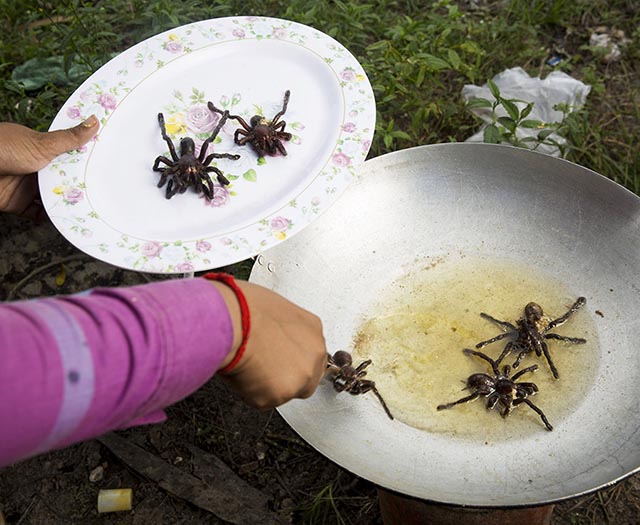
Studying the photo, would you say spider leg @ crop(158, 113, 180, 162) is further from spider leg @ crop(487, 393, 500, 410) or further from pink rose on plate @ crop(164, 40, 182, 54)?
spider leg @ crop(487, 393, 500, 410)

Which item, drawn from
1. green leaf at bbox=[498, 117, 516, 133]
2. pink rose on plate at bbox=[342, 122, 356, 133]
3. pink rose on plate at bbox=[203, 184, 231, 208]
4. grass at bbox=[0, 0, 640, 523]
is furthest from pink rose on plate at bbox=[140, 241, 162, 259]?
green leaf at bbox=[498, 117, 516, 133]

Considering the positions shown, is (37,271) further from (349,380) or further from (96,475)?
(349,380)

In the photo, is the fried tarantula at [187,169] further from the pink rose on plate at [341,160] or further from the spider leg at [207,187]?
the pink rose on plate at [341,160]

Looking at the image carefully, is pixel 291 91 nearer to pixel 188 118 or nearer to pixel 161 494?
pixel 188 118

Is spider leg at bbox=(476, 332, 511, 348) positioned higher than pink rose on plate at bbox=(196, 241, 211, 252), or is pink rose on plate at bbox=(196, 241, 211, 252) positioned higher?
pink rose on plate at bbox=(196, 241, 211, 252)

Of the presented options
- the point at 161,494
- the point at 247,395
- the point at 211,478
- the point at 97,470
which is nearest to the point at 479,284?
the point at 247,395

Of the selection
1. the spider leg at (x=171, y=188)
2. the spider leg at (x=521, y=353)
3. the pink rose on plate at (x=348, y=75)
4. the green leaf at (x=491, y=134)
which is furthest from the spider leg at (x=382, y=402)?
the green leaf at (x=491, y=134)
